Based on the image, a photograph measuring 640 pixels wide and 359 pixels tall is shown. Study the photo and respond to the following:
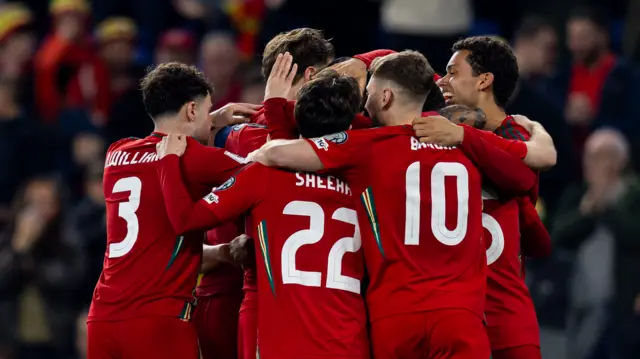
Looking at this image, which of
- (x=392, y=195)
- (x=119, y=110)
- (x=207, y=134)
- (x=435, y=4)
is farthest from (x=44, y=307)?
(x=392, y=195)

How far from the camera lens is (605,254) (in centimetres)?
1047

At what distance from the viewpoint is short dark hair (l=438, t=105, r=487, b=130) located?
685 cm

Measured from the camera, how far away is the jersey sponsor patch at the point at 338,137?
20.7 ft

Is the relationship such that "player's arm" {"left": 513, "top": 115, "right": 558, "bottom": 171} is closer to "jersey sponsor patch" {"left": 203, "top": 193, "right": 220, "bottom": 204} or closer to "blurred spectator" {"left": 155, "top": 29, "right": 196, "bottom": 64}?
"jersey sponsor patch" {"left": 203, "top": 193, "right": 220, "bottom": 204}

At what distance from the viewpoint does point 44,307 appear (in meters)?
11.7

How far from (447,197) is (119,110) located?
668cm

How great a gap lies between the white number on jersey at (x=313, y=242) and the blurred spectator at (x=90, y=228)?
572cm

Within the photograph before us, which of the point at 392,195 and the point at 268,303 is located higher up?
the point at 392,195

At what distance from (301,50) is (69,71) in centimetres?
728

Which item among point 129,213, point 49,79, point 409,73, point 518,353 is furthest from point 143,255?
point 49,79

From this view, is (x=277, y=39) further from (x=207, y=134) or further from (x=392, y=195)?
(x=392, y=195)

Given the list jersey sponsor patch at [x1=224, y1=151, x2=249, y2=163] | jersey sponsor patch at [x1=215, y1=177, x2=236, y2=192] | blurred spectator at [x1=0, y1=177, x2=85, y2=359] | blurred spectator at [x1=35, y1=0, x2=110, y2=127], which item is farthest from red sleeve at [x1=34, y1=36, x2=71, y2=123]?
jersey sponsor patch at [x1=215, y1=177, x2=236, y2=192]

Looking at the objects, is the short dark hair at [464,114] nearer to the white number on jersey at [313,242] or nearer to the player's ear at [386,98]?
the player's ear at [386,98]

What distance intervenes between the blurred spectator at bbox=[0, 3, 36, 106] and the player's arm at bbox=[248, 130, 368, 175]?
25.7ft
